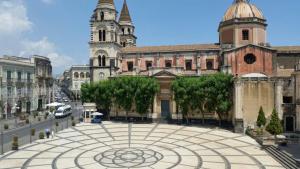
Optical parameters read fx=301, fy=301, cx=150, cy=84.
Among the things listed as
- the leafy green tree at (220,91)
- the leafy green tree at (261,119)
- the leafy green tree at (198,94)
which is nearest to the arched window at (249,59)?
the leafy green tree at (220,91)

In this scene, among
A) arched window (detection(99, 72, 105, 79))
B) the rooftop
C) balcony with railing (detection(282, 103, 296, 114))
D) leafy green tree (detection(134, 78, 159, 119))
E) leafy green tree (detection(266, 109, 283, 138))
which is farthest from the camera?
arched window (detection(99, 72, 105, 79))

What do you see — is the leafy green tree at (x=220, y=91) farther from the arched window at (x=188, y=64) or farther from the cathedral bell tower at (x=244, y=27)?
the arched window at (x=188, y=64)

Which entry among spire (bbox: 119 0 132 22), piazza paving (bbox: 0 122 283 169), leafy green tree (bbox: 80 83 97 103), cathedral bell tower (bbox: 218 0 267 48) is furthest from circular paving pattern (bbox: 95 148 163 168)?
spire (bbox: 119 0 132 22)

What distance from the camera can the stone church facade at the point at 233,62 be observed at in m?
39.7

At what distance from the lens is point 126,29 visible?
241 feet

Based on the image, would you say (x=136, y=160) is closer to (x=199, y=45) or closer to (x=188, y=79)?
(x=188, y=79)

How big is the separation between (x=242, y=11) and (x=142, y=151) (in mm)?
32192

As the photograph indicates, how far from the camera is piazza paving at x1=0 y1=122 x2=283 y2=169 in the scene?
25484mm

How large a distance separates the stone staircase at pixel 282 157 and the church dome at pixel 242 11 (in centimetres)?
2646

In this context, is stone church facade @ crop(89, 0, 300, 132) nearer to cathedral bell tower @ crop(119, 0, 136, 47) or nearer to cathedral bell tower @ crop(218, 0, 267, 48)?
cathedral bell tower @ crop(218, 0, 267, 48)

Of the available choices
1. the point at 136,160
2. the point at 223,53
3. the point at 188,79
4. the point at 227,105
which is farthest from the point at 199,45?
the point at 136,160

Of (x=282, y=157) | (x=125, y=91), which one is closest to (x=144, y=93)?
(x=125, y=91)

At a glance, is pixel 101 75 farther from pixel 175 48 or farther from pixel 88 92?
pixel 175 48

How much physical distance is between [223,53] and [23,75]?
37817 mm
